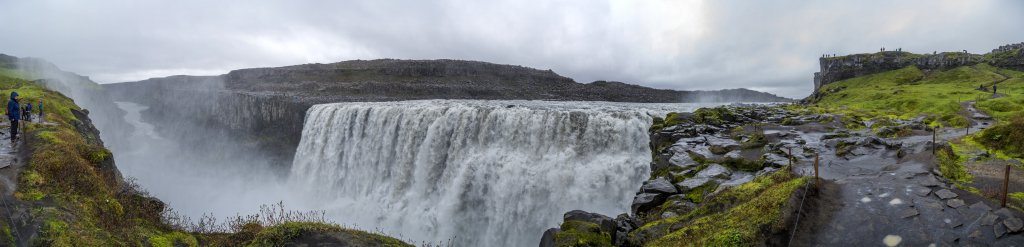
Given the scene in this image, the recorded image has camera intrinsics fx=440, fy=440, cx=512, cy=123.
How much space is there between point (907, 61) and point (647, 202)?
233ft

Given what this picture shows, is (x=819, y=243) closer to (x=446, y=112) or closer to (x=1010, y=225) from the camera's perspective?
(x=1010, y=225)

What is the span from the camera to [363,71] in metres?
101

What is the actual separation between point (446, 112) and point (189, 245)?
62.4 feet

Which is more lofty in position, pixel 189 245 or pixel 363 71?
pixel 363 71

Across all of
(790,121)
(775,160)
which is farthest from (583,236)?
(790,121)

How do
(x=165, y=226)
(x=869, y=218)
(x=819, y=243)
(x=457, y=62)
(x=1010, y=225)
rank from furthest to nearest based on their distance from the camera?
(x=457, y=62)
(x=165, y=226)
(x=869, y=218)
(x=819, y=243)
(x=1010, y=225)

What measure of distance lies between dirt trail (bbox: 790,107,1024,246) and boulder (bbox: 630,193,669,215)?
4153 mm

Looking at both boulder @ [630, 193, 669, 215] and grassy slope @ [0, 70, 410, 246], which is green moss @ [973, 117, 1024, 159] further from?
grassy slope @ [0, 70, 410, 246]

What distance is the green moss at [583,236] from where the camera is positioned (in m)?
9.54

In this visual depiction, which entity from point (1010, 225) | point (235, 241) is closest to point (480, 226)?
point (235, 241)

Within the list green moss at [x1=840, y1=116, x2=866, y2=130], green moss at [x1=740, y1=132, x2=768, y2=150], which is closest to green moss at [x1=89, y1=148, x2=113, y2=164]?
green moss at [x1=740, y1=132, x2=768, y2=150]

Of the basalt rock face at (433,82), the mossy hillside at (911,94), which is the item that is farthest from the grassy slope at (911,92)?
the basalt rock face at (433,82)

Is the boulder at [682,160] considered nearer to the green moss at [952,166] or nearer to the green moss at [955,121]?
the green moss at [952,166]

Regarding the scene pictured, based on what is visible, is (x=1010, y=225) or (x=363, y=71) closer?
(x=1010, y=225)
